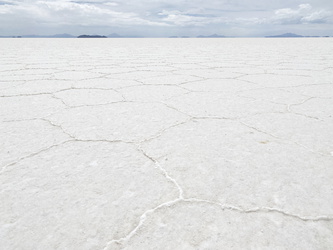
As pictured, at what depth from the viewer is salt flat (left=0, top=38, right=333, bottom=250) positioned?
57 centimetres

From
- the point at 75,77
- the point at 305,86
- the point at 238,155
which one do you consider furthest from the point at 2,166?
the point at 305,86

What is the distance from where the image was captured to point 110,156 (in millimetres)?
899

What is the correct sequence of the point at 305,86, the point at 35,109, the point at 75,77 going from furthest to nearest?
the point at 75,77
the point at 305,86
the point at 35,109

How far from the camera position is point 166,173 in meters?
0.80

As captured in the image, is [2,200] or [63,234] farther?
[2,200]

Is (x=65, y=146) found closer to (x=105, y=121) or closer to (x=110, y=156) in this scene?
(x=110, y=156)

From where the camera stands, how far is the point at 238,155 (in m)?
0.91

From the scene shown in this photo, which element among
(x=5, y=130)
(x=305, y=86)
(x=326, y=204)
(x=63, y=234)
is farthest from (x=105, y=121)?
(x=305, y=86)

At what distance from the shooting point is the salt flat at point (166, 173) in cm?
57

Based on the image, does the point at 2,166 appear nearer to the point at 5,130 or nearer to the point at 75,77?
the point at 5,130

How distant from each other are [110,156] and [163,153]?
0.57ft

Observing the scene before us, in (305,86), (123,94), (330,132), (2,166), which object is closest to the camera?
(2,166)

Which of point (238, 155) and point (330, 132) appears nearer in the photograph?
point (238, 155)

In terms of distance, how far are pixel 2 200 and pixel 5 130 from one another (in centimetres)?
53
